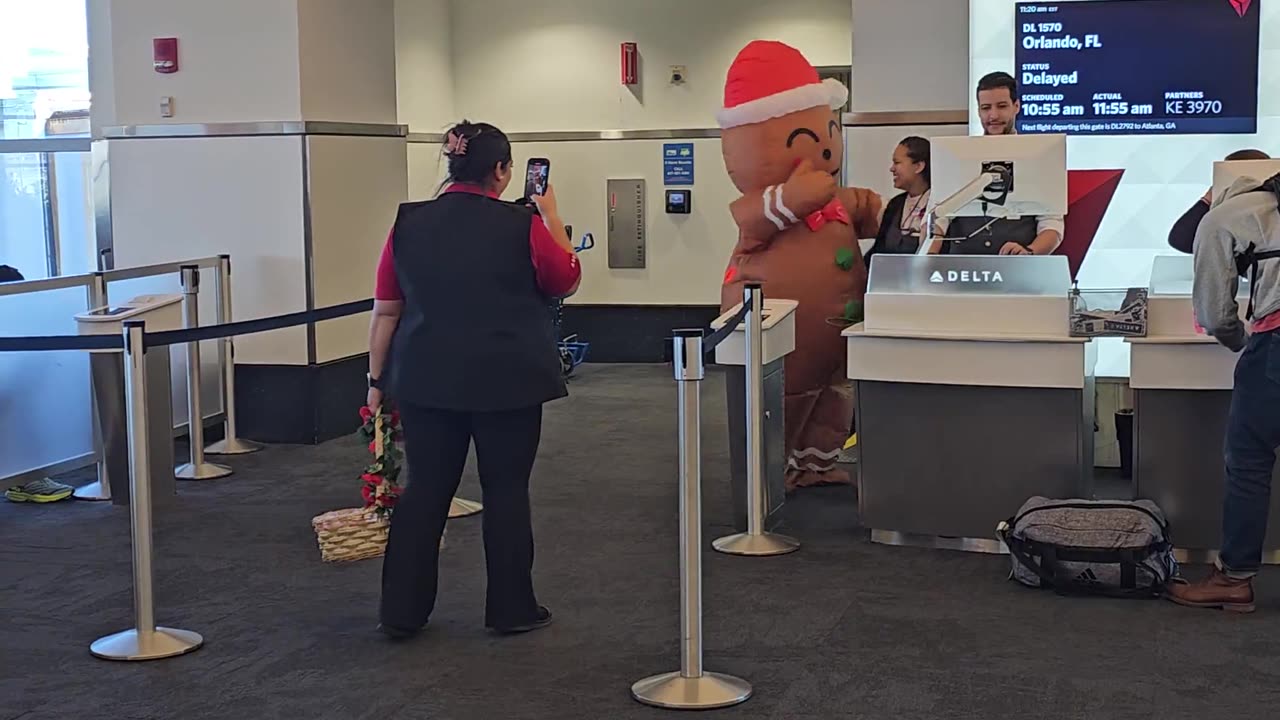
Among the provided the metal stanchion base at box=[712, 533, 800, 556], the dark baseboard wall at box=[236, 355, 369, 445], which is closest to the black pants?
the metal stanchion base at box=[712, 533, 800, 556]

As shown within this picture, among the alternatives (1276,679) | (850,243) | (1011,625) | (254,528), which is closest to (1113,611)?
(1011,625)

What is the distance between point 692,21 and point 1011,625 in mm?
7121

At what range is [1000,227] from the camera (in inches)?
223

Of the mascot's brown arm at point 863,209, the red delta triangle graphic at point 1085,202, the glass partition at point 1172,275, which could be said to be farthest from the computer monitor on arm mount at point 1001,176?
the mascot's brown arm at point 863,209

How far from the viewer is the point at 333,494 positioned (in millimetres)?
6645

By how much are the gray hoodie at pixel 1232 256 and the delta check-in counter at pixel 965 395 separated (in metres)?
0.72

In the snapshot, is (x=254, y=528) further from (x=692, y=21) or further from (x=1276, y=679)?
(x=692, y=21)

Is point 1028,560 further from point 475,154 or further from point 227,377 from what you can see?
point 227,377

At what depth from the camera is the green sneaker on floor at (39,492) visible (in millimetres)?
6578

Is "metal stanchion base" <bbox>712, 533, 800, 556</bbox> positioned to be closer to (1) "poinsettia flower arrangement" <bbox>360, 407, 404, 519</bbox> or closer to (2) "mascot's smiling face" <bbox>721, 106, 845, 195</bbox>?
(1) "poinsettia flower arrangement" <bbox>360, 407, 404, 519</bbox>

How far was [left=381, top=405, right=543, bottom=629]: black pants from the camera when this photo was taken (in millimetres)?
4324

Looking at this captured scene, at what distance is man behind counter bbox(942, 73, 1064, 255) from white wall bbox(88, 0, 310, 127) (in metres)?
3.67

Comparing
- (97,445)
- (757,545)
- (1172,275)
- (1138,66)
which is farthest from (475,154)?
(1138,66)

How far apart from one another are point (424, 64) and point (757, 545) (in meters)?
6.30
